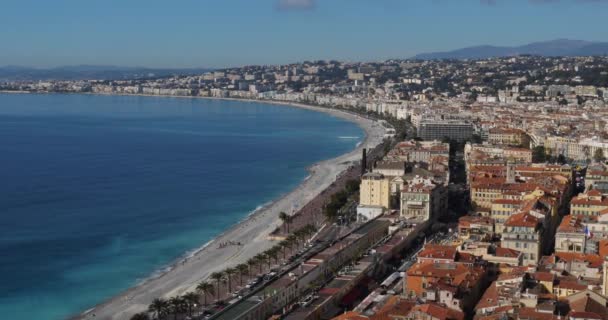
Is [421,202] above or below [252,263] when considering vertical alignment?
above

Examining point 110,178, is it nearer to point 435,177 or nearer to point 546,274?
point 435,177

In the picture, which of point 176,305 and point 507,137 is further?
point 507,137

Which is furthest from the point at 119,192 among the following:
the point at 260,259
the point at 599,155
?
the point at 599,155

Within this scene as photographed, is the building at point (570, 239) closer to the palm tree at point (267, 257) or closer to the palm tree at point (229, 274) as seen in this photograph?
the palm tree at point (267, 257)

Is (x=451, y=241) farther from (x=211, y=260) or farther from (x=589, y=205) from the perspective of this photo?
(x=211, y=260)

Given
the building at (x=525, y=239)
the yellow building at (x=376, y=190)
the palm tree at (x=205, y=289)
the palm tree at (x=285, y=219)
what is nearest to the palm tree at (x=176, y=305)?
the palm tree at (x=205, y=289)

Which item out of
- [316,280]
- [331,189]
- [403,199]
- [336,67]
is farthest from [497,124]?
[336,67]

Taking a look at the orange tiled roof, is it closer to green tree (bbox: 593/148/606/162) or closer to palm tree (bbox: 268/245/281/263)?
palm tree (bbox: 268/245/281/263)
